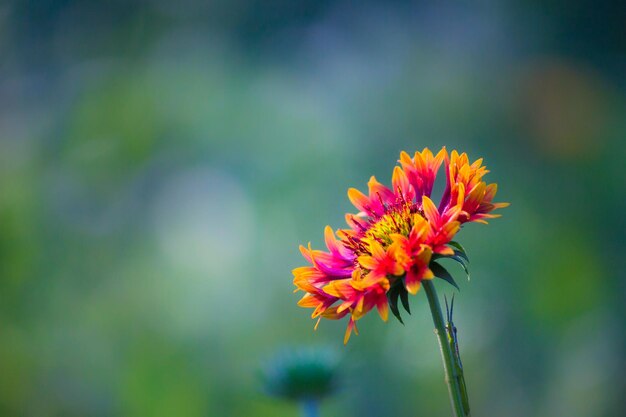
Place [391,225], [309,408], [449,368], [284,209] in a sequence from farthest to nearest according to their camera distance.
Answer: [284,209]
[309,408]
[391,225]
[449,368]

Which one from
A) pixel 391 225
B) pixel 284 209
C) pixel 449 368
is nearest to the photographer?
pixel 449 368

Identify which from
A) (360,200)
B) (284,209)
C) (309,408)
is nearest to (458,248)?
(360,200)

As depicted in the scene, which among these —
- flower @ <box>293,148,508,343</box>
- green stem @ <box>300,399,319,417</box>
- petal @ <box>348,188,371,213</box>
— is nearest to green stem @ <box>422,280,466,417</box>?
flower @ <box>293,148,508,343</box>

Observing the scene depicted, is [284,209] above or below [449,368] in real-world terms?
above

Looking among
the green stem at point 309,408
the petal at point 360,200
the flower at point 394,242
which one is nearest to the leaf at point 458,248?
the flower at point 394,242

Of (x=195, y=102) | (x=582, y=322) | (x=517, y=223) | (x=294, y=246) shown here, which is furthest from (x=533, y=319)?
(x=195, y=102)

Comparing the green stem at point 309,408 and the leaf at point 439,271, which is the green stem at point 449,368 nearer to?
the leaf at point 439,271

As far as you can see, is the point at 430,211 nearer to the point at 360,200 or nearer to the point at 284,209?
the point at 360,200

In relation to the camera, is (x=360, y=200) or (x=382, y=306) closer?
(x=382, y=306)

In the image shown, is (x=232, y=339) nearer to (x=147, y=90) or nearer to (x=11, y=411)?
(x=11, y=411)

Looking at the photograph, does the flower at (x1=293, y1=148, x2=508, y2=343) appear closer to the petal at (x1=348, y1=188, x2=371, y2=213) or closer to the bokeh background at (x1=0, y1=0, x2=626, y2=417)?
the petal at (x1=348, y1=188, x2=371, y2=213)
